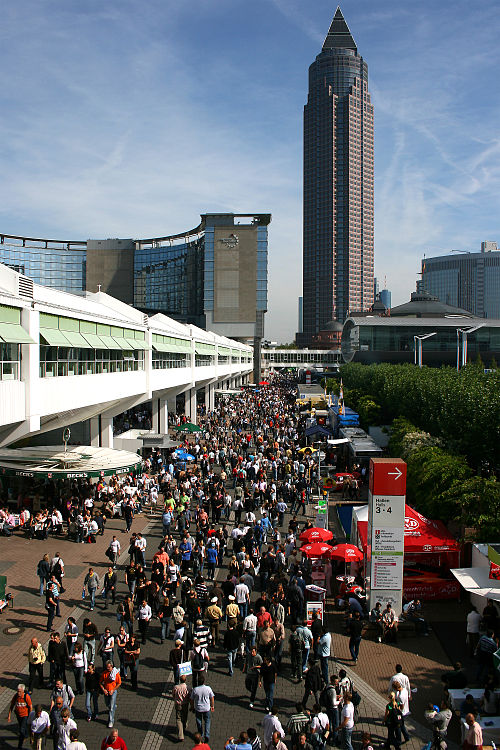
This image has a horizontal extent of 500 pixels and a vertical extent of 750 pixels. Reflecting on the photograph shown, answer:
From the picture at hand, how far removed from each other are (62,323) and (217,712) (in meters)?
11.9

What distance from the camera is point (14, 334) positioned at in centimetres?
1404

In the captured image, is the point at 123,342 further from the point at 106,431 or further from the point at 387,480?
the point at 387,480

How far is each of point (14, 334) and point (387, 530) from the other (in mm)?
9720

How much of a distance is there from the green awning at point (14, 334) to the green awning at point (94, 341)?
15.2ft

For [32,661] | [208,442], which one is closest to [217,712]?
[32,661]

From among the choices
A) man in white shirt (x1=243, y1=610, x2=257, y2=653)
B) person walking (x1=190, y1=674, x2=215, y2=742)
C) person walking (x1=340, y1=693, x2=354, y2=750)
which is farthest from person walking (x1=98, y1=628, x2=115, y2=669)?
person walking (x1=340, y1=693, x2=354, y2=750)

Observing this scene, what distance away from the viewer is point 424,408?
28.1 meters

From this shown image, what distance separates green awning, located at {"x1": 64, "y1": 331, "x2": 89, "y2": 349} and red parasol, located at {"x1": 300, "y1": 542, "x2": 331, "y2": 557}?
8949 millimetres

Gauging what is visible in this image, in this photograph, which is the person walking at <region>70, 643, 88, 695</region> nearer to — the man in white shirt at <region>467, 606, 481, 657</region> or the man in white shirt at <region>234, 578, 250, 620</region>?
the man in white shirt at <region>234, 578, 250, 620</region>

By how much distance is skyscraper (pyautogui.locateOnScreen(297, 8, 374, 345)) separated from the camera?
192 metres

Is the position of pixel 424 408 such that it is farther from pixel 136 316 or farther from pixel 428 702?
pixel 428 702

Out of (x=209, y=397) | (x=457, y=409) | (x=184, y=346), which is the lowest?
(x=209, y=397)

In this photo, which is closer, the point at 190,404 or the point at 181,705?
the point at 181,705

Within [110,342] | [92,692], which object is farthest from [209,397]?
[92,692]
